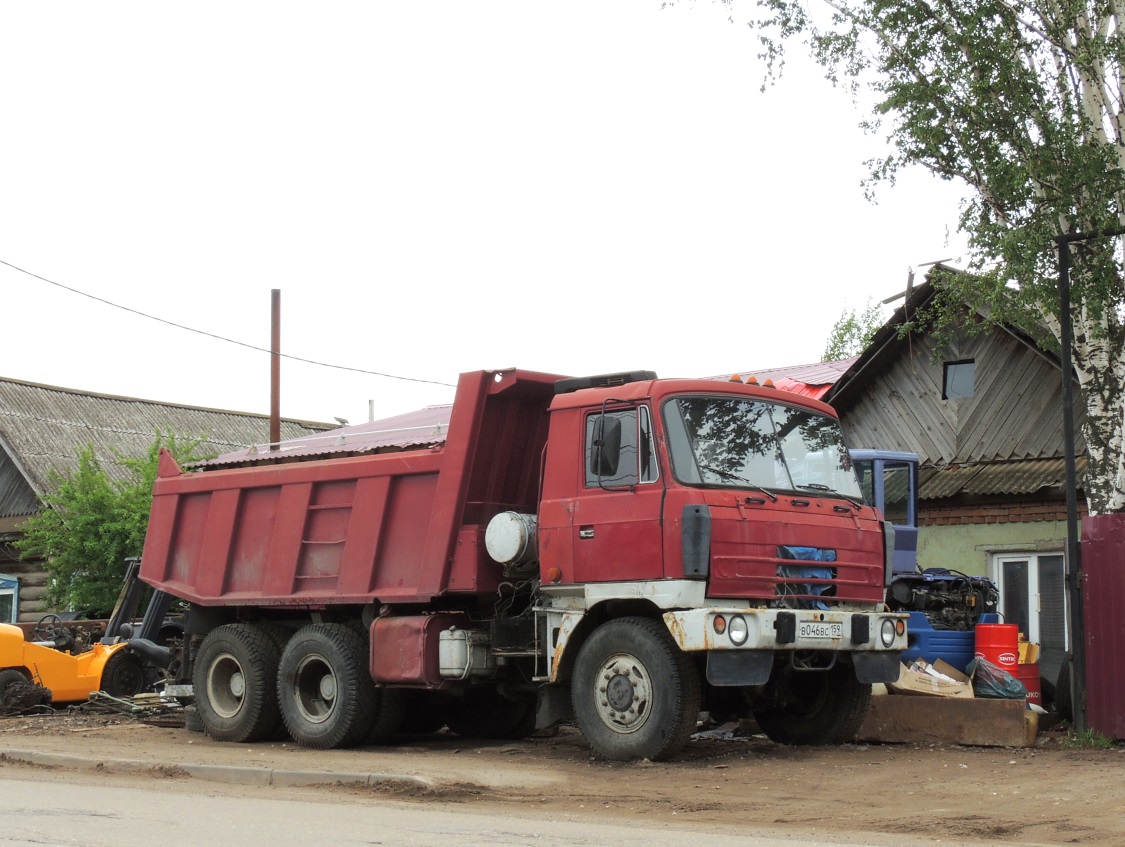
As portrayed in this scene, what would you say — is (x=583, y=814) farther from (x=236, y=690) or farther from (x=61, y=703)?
(x=61, y=703)

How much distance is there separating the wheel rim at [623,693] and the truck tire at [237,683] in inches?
160

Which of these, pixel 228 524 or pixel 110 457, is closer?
pixel 228 524

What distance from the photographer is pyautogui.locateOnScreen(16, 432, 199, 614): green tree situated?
28.7 meters

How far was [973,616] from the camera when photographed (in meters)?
16.5

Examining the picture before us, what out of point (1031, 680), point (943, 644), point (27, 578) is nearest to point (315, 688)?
point (943, 644)

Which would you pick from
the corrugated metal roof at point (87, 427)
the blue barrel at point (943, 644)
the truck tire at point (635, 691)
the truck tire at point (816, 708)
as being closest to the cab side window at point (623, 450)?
the truck tire at point (635, 691)

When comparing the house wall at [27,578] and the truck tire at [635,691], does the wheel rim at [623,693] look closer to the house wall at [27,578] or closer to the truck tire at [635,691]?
the truck tire at [635,691]

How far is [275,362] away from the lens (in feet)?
90.6

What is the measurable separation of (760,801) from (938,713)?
413cm

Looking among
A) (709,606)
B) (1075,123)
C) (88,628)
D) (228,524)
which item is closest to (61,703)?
(88,628)

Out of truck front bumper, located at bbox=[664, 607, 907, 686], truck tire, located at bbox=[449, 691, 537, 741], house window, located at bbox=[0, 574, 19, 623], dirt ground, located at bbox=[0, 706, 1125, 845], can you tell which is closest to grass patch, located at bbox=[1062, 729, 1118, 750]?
dirt ground, located at bbox=[0, 706, 1125, 845]

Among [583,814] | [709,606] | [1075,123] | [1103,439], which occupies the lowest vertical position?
[583,814]

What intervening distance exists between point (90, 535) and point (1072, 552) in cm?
2142

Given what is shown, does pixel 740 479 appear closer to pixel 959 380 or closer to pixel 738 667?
pixel 738 667
